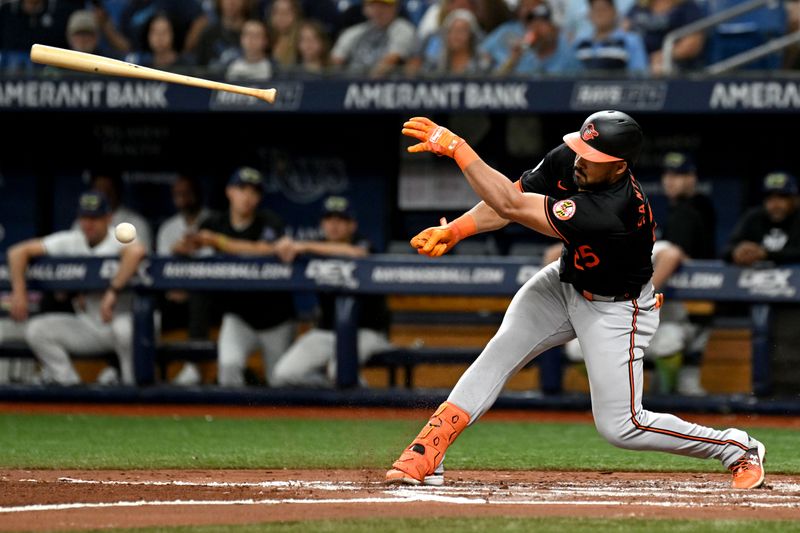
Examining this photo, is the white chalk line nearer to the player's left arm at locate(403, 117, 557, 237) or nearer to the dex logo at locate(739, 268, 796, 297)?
the player's left arm at locate(403, 117, 557, 237)

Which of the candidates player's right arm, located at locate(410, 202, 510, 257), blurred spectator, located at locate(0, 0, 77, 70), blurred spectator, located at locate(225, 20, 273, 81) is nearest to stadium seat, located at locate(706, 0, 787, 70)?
blurred spectator, located at locate(225, 20, 273, 81)

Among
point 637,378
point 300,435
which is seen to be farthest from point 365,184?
point 637,378

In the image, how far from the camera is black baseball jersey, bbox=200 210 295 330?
29.0ft

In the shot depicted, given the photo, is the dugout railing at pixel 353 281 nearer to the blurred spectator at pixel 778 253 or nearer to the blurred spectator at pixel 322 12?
the blurred spectator at pixel 778 253

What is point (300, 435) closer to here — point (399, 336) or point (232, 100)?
point (399, 336)

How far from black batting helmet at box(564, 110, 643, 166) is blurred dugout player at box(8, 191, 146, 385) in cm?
456

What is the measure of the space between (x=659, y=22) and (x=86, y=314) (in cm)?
443

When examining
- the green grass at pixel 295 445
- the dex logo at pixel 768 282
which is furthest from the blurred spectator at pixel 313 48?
the dex logo at pixel 768 282

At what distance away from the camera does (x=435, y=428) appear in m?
4.98

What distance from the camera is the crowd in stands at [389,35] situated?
937 cm

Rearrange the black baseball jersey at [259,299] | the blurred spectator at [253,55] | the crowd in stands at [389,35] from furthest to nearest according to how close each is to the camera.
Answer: the blurred spectator at [253,55], the crowd in stands at [389,35], the black baseball jersey at [259,299]

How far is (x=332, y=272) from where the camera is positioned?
28.1 feet

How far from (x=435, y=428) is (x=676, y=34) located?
16.8 feet

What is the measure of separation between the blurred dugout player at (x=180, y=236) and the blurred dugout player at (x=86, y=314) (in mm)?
360
